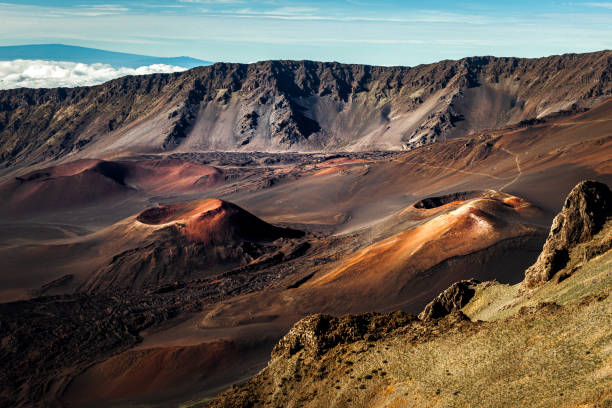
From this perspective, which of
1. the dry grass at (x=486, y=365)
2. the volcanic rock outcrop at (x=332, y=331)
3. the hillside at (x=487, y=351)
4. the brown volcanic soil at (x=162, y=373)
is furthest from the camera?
the brown volcanic soil at (x=162, y=373)

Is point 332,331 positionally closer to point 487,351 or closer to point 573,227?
point 487,351

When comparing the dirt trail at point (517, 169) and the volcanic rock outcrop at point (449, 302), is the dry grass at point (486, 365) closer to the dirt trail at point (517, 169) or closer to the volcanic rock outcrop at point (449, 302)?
the volcanic rock outcrop at point (449, 302)

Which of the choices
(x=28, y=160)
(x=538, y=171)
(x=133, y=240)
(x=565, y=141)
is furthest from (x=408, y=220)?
(x=28, y=160)

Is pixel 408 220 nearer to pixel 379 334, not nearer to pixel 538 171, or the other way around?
pixel 538 171

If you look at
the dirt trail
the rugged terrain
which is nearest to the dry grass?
the rugged terrain

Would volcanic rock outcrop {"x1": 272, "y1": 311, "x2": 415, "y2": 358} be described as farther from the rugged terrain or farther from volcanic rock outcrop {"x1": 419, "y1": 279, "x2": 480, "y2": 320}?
volcanic rock outcrop {"x1": 419, "y1": 279, "x2": 480, "y2": 320}

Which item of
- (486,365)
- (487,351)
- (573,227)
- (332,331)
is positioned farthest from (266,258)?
(486,365)

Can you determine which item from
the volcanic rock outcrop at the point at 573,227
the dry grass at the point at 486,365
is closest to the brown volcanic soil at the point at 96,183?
the dry grass at the point at 486,365
